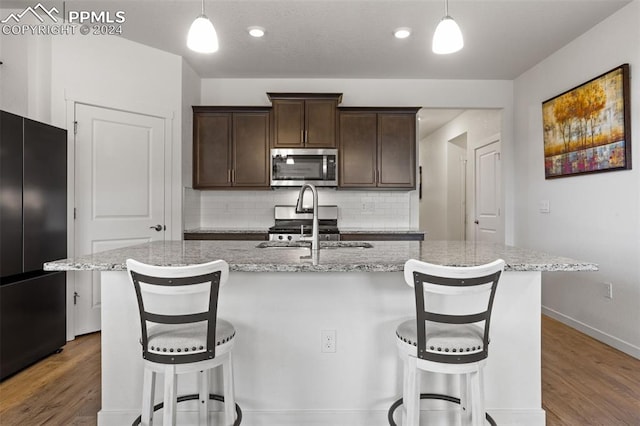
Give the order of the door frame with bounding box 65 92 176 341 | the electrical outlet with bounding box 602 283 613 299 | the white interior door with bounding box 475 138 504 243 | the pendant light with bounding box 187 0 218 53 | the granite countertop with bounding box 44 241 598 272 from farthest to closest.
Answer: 1. the white interior door with bounding box 475 138 504 243
2. the door frame with bounding box 65 92 176 341
3. the electrical outlet with bounding box 602 283 613 299
4. the pendant light with bounding box 187 0 218 53
5. the granite countertop with bounding box 44 241 598 272

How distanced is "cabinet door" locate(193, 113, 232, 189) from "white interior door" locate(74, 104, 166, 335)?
0.49 meters

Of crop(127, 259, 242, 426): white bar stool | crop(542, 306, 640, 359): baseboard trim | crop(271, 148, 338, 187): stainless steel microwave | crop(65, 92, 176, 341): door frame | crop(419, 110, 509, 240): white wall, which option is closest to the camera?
crop(127, 259, 242, 426): white bar stool

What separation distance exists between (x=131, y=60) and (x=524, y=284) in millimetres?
3775

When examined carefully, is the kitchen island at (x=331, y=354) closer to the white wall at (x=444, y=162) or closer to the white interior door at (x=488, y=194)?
the white interior door at (x=488, y=194)

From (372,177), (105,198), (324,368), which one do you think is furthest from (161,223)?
(324,368)

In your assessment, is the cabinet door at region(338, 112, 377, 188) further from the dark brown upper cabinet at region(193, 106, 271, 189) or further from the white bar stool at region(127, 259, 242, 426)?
the white bar stool at region(127, 259, 242, 426)

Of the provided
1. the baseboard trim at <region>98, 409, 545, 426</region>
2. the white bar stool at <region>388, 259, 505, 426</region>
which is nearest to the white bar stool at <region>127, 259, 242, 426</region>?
the baseboard trim at <region>98, 409, 545, 426</region>

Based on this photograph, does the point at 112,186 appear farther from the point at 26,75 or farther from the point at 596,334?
the point at 596,334

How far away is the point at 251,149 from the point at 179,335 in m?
3.05

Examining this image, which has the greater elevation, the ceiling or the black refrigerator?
the ceiling

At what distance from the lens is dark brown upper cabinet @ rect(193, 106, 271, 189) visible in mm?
4289

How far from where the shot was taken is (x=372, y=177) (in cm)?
430

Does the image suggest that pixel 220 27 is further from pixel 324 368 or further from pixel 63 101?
pixel 324 368

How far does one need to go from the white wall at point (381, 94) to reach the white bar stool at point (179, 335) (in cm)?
320
